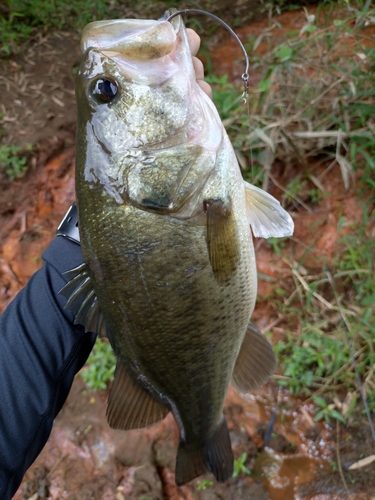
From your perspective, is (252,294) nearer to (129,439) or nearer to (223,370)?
(223,370)

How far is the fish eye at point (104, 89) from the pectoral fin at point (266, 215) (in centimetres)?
58

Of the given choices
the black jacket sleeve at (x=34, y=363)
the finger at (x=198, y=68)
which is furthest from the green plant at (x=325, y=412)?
the finger at (x=198, y=68)

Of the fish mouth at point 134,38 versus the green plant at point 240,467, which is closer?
the fish mouth at point 134,38

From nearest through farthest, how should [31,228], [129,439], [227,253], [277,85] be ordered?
[227,253]
[129,439]
[277,85]
[31,228]

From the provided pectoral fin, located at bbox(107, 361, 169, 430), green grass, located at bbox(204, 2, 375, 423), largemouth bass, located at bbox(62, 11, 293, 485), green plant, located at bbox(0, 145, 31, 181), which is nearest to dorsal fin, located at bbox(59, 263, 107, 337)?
largemouth bass, located at bbox(62, 11, 293, 485)

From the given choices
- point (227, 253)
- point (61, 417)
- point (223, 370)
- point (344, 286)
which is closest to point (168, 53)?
point (227, 253)

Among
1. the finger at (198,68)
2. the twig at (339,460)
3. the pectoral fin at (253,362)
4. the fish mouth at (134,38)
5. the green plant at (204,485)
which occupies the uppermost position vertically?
the fish mouth at (134,38)

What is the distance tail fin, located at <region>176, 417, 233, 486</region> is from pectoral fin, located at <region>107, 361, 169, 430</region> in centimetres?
27

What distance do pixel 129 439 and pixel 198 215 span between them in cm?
201

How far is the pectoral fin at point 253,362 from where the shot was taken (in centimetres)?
167

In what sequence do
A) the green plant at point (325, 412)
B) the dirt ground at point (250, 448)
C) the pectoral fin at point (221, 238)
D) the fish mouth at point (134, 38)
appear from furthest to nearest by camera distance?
the green plant at point (325, 412)
the dirt ground at point (250, 448)
the pectoral fin at point (221, 238)
the fish mouth at point (134, 38)

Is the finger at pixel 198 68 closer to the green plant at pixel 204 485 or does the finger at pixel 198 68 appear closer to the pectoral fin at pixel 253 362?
the pectoral fin at pixel 253 362

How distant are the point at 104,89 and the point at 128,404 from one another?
117cm

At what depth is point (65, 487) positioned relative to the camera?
250 cm
